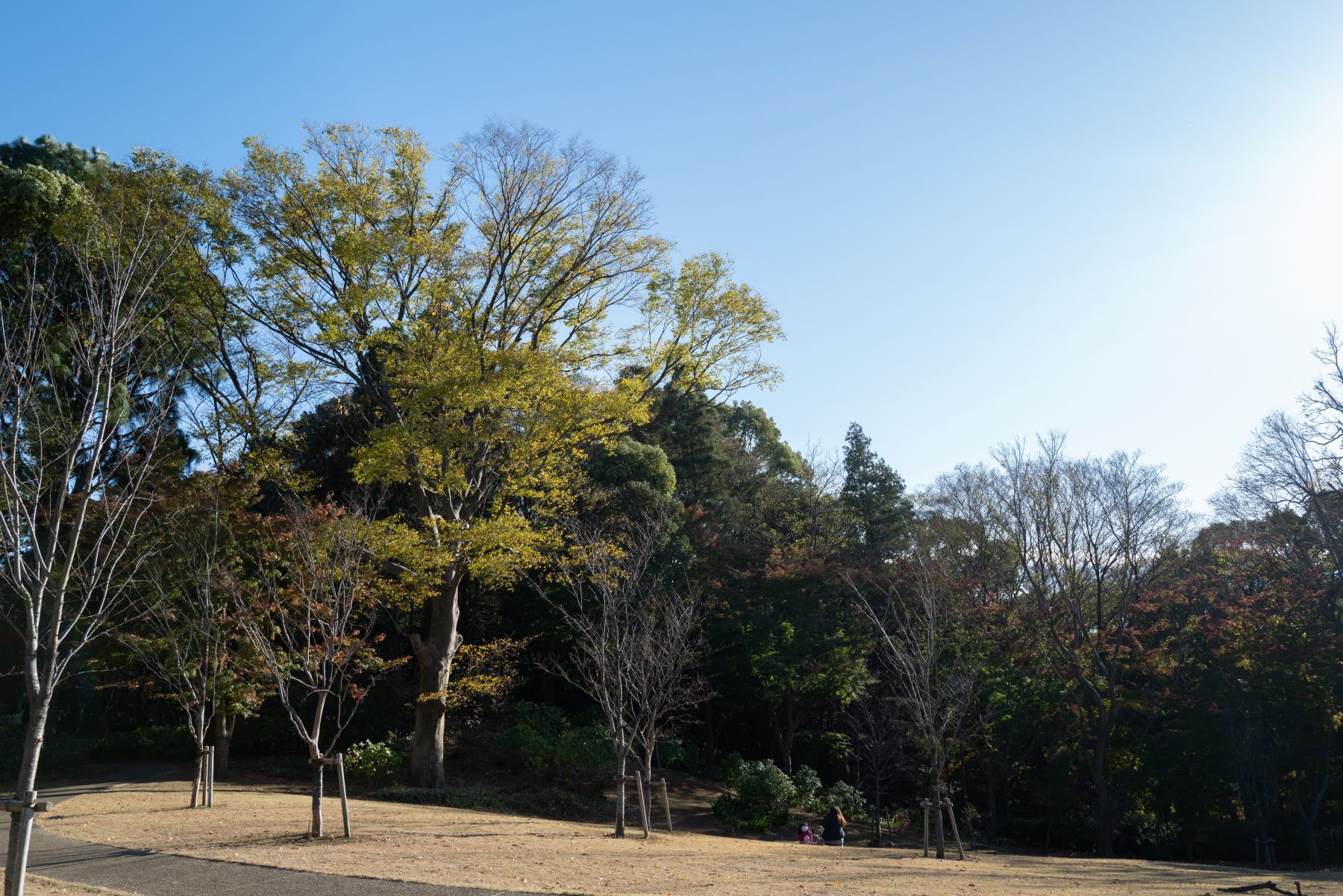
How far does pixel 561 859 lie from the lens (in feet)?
33.2

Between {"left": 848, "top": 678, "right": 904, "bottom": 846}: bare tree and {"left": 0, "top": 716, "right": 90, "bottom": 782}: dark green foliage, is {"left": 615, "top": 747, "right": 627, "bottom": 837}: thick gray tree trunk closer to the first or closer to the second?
{"left": 848, "top": 678, "right": 904, "bottom": 846}: bare tree

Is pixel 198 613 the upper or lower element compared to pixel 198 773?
upper

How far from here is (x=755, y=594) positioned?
83.5 ft

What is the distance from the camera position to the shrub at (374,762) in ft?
62.1

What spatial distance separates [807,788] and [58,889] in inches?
682

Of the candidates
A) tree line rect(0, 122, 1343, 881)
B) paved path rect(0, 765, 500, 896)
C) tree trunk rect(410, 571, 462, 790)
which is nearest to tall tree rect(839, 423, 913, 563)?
tree line rect(0, 122, 1343, 881)

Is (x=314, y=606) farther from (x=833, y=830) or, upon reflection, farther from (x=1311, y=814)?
(x=1311, y=814)

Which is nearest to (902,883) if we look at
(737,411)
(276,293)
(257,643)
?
(257,643)

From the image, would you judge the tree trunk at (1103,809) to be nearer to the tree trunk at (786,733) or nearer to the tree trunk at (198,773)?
the tree trunk at (786,733)

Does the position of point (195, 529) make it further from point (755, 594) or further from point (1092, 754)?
point (1092, 754)

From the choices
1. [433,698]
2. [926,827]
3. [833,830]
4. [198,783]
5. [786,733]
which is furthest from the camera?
[786,733]

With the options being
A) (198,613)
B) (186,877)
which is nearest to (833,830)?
(186,877)

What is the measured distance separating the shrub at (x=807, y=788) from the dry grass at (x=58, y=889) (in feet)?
52.2

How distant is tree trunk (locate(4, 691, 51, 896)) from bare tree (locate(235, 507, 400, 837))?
4523 mm
